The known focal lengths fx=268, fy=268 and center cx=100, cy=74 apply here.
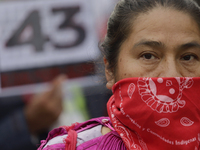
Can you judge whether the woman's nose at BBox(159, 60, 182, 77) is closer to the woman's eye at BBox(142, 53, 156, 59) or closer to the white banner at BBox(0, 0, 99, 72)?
the woman's eye at BBox(142, 53, 156, 59)

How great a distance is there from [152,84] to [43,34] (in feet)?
9.80

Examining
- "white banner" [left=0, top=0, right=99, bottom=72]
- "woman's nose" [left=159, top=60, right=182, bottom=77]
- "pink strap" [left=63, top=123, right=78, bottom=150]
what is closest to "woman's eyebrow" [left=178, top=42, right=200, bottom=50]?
"woman's nose" [left=159, top=60, right=182, bottom=77]

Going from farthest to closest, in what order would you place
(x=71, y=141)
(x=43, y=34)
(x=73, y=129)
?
(x=43, y=34) → (x=73, y=129) → (x=71, y=141)

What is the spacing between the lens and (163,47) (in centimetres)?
159

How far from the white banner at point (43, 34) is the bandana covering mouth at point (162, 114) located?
2665 mm

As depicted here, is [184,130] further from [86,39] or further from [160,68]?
[86,39]

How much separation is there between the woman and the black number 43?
241 centimetres

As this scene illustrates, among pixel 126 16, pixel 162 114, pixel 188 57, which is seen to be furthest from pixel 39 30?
pixel 162 114

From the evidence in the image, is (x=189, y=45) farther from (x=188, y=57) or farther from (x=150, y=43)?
(x=150, y=43)

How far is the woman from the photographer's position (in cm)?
146

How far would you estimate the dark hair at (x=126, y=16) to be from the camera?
1.75 metres

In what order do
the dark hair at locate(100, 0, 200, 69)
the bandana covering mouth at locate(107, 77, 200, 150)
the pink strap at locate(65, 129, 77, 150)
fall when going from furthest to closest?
the dark hair at locate(100, 0, 200, 69) < the pink strap at locate(65, 129, 77, 150) < the bandana covering mouth at locate(107, 77, 200, 150)

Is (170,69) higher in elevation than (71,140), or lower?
higher

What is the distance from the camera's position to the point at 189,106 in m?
1.48
